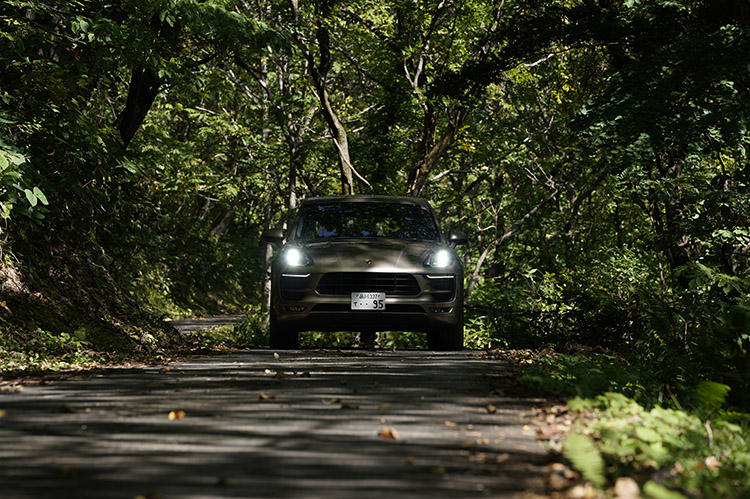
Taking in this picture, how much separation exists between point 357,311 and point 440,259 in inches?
51.0

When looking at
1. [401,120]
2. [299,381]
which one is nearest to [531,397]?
[299,381]

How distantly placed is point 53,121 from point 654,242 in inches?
389

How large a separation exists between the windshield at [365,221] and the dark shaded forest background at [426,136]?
2.61 m

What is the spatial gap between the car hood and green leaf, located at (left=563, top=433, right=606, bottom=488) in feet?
22.3

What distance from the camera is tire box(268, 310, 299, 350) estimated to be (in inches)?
437

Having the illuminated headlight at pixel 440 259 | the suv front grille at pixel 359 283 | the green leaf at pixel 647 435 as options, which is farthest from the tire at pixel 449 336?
the green leaf at pixel 647 435

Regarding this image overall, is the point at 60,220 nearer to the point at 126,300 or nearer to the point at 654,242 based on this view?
the point at 126,300

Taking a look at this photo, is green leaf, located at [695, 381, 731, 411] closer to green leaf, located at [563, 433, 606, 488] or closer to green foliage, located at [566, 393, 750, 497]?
green foliage, located at [566, 393, 750, 497]

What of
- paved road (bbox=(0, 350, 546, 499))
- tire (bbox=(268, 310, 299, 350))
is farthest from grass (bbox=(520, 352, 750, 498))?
tire (bbox=(268, 310, 299, 350))

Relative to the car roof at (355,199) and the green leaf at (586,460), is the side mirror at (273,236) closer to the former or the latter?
the car roof at (355,199)

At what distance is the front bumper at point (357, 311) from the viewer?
10.7m

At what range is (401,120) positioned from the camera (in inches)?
931

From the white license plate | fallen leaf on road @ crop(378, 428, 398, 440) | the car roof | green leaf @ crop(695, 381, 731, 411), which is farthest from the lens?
the car roof

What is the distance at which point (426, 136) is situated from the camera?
22.2 metres
